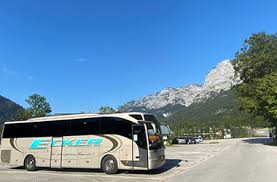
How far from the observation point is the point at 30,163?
22.3 meters

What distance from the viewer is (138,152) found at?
18.6 meters

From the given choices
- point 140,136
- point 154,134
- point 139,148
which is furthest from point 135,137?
point 154,134

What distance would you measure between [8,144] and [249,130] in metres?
105

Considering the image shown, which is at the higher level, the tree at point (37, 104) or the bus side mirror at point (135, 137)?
the tree at point (37, 104)

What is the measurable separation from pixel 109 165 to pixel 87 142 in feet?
6.13

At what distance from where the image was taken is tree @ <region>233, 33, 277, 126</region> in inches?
1634

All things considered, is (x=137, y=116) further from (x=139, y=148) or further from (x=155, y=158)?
(x=155, y=158)

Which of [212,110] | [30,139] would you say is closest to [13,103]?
[212,110]

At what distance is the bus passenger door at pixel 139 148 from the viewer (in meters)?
18.5

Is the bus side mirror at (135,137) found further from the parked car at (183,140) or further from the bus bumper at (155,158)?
the parked car at (183,140)

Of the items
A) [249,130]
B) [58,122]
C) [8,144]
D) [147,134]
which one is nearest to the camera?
[147,134]

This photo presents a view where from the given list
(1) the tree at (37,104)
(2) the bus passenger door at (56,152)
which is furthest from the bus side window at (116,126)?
(1) the tree at (37,104)

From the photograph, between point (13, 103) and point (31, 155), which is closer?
point (31, 155)

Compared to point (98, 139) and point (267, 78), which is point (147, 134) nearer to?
point (98, 139)
